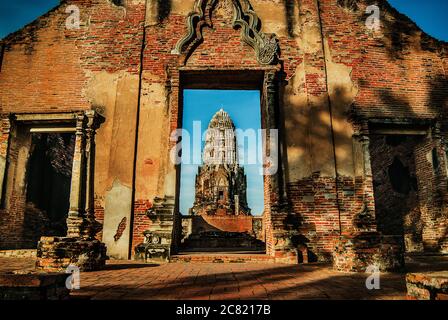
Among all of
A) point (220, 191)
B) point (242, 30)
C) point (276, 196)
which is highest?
point (242, 30)

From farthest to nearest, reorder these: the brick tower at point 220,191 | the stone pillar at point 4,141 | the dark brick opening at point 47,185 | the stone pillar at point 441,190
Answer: the brick tower at point 220,191
the dark brick opening at point 47,185
the stone pillar at point 4,141
the stone pillar at point 441,190

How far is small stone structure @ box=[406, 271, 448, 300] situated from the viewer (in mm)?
2193

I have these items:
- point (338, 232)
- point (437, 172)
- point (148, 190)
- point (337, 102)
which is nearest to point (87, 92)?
point (148, 190)

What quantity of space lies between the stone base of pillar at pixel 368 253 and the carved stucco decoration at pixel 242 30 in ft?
15.8

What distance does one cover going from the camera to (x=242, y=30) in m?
8.62

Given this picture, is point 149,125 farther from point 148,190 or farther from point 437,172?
point 437,172

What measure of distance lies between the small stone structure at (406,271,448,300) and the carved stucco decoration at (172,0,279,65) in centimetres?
664

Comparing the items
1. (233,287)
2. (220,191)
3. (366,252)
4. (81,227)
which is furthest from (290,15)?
(220,191)

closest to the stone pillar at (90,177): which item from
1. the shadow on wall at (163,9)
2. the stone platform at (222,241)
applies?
the shadow on wall at (163,9)

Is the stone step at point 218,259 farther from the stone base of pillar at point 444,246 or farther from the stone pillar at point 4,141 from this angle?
the stone pillar at point 4,141

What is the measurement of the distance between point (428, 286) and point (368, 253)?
10.0ft

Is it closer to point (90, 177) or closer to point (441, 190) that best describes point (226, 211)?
point (441, 190)

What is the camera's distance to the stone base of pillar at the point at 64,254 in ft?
16.9

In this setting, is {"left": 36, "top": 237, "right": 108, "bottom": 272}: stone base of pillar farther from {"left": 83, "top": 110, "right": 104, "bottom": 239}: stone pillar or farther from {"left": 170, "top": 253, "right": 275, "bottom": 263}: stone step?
{"left": 170, "top": 253, "right": 275, "bottom": 263}: stone step
